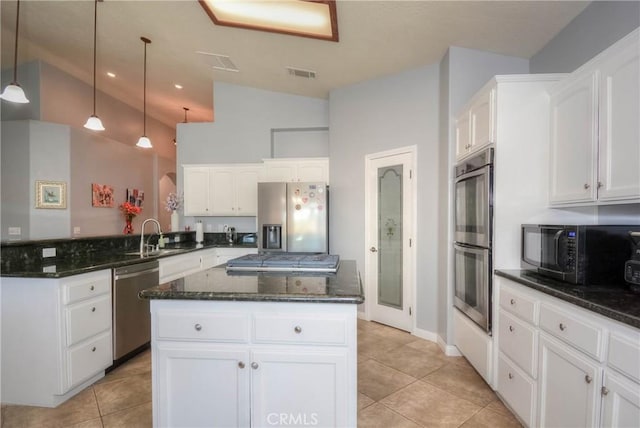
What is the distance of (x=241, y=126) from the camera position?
4.81 meters

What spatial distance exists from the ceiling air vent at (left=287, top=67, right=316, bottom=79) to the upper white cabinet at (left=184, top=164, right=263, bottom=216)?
1420mm

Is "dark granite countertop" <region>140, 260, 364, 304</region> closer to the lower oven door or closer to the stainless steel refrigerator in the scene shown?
the lower oven door

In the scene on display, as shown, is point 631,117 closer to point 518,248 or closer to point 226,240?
point 518,248

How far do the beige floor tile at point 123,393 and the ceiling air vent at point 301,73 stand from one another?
11.9 ft

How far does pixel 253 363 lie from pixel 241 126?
13.6 feet

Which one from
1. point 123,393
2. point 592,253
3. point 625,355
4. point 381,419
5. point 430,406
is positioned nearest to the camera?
point 625,355

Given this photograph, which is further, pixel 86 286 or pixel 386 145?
pixel 386 145

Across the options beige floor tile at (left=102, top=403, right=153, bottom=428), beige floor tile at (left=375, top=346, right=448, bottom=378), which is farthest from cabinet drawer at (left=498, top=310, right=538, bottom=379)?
beige floor tile at (left=102, top=403, right=153, bottom=428)

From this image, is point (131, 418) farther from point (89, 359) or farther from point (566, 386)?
point (566, 386)

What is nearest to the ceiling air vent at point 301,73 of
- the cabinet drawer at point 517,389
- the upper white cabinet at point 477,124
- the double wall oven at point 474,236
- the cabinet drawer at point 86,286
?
the upper white cabinet at point 477,124

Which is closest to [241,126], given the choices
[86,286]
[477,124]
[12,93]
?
[12,93]

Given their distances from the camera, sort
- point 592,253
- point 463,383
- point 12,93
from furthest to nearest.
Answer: point 12,93, point 463,383, point 592,253

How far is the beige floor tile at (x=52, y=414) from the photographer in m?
1.90

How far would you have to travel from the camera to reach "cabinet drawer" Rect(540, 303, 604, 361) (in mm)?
1271
